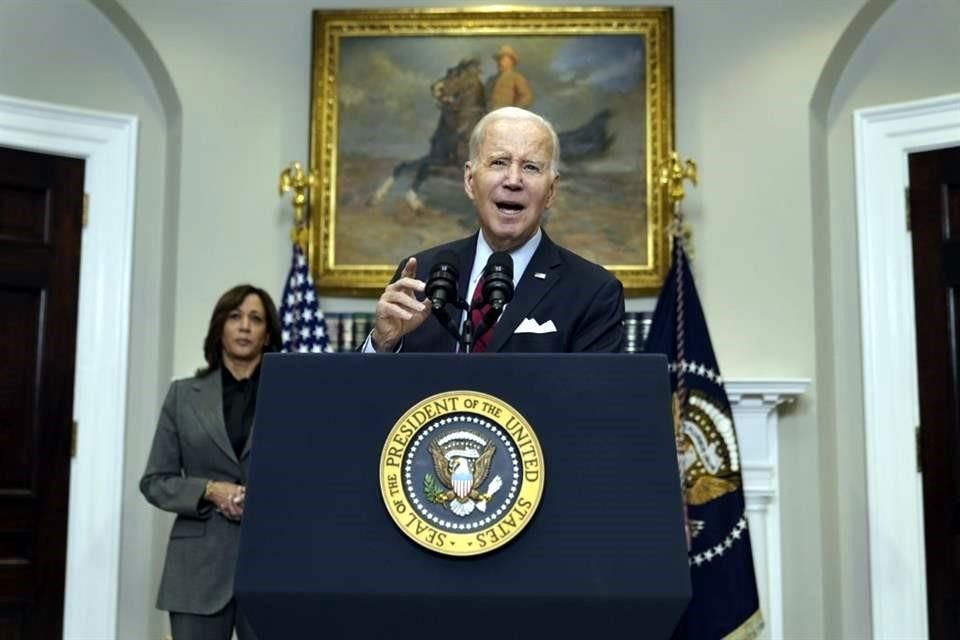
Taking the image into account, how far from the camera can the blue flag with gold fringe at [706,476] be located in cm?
496

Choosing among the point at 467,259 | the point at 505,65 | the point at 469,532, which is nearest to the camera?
the point at 469,532

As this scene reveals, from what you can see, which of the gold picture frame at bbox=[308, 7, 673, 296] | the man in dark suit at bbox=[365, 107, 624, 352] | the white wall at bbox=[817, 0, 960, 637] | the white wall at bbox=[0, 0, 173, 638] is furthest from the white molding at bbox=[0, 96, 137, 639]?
the man in dark suit at bbox=[365, 107, 624, 352]

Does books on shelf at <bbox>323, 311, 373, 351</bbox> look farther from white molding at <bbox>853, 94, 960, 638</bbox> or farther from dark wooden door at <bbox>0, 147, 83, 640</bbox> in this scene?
white molding at <bbox>853, 94, 960, 638</bbox>

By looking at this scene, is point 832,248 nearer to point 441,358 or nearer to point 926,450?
point 926,450

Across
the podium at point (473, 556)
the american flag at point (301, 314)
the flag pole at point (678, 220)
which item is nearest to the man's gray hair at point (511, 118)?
the podium at point (473, 556)

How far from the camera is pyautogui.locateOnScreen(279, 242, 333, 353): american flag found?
17.6 feet

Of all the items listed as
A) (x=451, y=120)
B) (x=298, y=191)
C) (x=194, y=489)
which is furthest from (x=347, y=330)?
(x=194, y=489)

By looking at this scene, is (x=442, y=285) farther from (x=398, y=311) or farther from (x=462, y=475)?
(x=462, y=475)

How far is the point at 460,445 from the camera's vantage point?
1.80 metres

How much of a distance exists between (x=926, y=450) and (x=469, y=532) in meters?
4.02

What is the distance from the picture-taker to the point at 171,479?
4324 mm

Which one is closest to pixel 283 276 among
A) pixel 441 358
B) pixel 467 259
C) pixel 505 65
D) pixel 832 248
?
pixel 505 65

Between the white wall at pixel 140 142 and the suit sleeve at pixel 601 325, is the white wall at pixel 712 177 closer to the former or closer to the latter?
the white wall at pixel 140 142

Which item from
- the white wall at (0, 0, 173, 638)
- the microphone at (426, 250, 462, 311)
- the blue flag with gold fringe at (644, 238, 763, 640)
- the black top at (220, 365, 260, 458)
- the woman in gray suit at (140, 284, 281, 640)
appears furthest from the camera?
the white wall at (0, 0, 173, 638)
